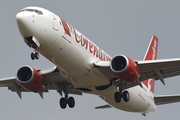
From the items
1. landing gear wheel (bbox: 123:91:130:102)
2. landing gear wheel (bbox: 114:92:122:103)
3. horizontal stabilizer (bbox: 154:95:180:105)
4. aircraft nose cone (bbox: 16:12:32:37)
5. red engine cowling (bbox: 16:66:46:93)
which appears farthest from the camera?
horizontal stabilizer (bbox: 154:95:180:105)

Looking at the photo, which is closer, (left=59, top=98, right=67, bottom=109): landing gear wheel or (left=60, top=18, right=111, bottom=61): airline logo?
(left=60, top=18, right=111, bottom=61): airline logo

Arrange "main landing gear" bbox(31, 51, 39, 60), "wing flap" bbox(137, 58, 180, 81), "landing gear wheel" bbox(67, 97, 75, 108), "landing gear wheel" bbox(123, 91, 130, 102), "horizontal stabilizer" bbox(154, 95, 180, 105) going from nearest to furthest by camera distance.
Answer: "main landing gear" bbox(31, 51, 39, 60) < "wing flap" bbox(137, 58, 180, 81) < "landing gear wheel" bbox(123, 91, 130, 102) < "landing gear wheel" bbox(67, 97, 75, 108) < "horizontal stabilizer" bbox(154, 95, 180, 105)

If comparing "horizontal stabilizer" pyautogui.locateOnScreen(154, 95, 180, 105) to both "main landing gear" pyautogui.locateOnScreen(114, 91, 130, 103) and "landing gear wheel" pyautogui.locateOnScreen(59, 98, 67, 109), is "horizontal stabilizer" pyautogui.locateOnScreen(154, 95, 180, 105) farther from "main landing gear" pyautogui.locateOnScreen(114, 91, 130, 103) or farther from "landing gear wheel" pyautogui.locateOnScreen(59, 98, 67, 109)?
"landing gear wheel" pyautogui.locateOnScreen(59, 98, 67, 109)

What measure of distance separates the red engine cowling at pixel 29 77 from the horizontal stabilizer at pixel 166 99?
12370 millimetres

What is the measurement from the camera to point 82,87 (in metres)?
28.2

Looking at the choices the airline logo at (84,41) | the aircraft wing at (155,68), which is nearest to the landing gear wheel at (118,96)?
the aircraft wing at (155,68)

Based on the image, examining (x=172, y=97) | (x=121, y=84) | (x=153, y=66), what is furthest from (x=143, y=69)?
(x=172, y=97)

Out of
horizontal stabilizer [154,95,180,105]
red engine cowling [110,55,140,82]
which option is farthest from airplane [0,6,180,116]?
horizontal stabilizer [154,95,180,105]

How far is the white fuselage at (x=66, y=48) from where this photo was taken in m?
23.6

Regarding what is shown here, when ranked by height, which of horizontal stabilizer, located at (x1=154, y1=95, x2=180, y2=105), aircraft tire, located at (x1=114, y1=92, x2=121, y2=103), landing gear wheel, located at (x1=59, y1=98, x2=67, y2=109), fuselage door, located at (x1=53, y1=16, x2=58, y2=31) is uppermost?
fuselage door, located at (x1=53, y1=16, x2=58, y2=31)

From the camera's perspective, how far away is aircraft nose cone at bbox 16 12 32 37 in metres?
23.1

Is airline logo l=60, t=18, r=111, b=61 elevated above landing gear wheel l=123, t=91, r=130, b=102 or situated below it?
above

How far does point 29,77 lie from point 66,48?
6156 mm

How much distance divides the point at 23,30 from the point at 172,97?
1679cm
